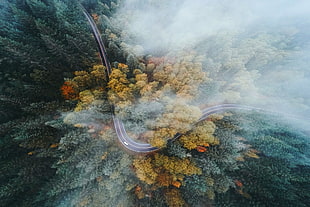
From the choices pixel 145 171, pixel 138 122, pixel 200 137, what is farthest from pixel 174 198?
pixel 138 122

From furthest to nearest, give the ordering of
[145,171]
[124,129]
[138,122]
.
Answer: [124,129] < [138,122] < [145,171]

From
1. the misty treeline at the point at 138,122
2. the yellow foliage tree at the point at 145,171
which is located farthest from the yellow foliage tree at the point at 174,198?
the yellow foliage tree at the point at 145,171

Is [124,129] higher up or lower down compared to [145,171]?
higher up

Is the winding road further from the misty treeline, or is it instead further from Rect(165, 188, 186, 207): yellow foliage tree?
Rect(165, 188, 186, 207): yellow foliage tree

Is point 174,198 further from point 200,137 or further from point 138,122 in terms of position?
point 138,122

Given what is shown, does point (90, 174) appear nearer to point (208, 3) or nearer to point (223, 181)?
point (223, 181)

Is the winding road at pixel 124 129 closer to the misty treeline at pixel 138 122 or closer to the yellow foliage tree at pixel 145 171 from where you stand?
the misty treeline at pixel 138 122

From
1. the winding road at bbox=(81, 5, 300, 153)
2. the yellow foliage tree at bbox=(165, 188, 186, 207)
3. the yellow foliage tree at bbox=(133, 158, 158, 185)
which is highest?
the winding road at bbox=(81, 5, 300, 153)

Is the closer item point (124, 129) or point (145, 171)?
point (145, 171)

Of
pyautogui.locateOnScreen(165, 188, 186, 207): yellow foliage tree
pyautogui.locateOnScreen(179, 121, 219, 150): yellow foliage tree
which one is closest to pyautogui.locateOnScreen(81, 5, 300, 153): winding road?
pyautogui.locateOnScreen(179, 121, 219, 150): yellow foliage tree
